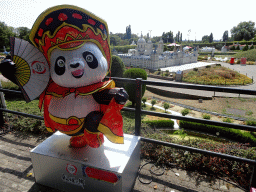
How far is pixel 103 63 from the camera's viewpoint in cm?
202

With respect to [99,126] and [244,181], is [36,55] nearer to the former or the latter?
A: [99,126]

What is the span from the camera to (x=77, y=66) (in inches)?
72.0

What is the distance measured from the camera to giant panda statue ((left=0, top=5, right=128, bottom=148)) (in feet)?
6.05

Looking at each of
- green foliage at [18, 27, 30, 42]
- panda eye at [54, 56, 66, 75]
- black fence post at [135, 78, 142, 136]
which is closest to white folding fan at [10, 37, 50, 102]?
green foliage at [18, 27, 30, 42]

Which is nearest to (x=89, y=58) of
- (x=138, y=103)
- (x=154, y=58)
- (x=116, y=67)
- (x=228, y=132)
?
(x=138, y=103)

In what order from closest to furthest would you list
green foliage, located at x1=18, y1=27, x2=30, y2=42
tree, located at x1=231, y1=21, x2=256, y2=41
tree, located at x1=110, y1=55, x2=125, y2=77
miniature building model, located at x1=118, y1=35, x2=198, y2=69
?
green foliage, located at x1=18, y1=27, x2=30, y2=42 < tree, located at x1=110, y1=55, x2=125, y2=77 < miniature building model, located at x1=118, y1=35, x2=198, y2=69 < tree, located at x1=231, y1=21, x2=256, y2=41

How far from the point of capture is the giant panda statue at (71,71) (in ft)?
6.05

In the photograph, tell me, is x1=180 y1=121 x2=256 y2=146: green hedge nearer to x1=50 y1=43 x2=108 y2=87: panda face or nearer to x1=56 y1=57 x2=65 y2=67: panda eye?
x1=50 y1=43 x2=108 y2=87: panda face

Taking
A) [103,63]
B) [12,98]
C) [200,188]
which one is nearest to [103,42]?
[103,63]

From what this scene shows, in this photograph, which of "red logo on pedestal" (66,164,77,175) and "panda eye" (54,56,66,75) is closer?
"panda eye" (54,56,66,75)

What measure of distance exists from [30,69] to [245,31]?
254 feet

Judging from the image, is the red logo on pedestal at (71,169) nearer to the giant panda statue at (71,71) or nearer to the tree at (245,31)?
the giant panda statue at (71,71)

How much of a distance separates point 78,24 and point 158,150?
6.76 ft

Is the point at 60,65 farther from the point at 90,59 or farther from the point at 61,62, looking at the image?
the point at 90,59
